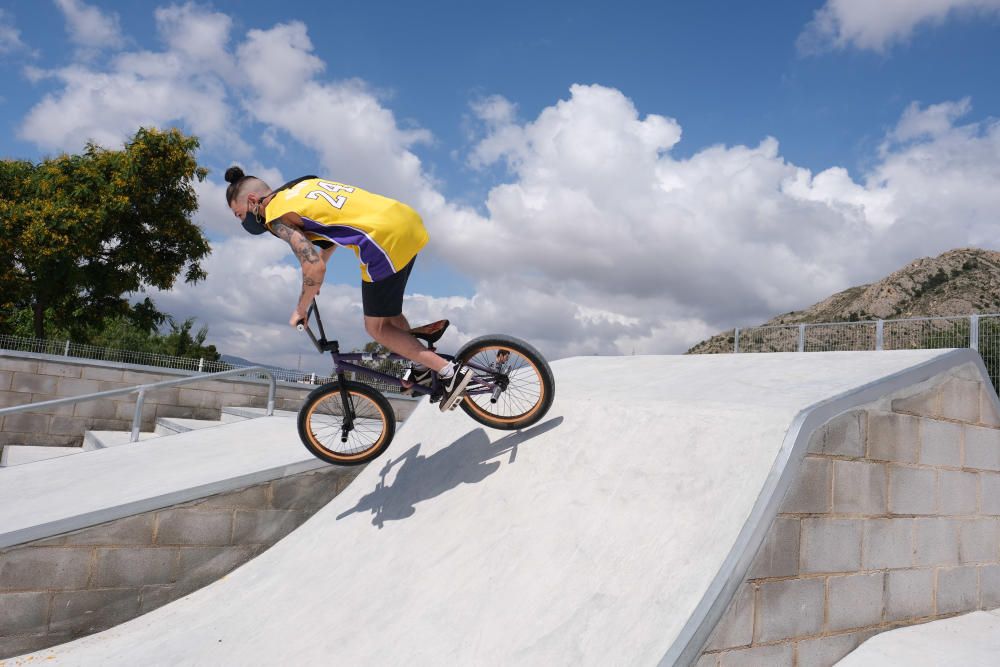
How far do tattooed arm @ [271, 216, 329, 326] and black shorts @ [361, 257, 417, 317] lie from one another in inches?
12.2

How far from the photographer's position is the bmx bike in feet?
14.7

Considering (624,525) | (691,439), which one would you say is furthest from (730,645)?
(691,439)

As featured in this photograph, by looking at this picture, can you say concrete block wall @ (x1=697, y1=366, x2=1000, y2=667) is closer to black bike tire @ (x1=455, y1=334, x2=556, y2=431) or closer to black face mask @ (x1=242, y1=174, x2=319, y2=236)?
black bike tire @ (x1=455, y1=334, x2=556, y2=431)

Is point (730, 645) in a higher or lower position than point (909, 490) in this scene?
lower

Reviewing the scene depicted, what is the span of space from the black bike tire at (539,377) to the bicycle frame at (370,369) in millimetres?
137

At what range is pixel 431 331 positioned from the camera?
15.2ft

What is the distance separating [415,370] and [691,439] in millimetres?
2117

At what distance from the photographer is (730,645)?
103 inches

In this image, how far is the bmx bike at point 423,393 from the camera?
4477 millimetres

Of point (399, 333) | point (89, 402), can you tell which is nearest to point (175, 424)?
point (89, 402)

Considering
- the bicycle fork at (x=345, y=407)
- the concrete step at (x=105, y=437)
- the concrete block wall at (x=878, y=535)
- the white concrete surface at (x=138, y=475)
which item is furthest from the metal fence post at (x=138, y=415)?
the concrete block wall at (x=878, y=535)

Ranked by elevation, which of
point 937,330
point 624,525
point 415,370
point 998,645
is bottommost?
point 998,645

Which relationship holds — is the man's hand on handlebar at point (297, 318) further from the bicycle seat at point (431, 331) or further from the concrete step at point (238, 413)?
the concrete step at point (238, 413)

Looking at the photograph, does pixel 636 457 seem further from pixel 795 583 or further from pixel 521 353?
pixel 521 353
